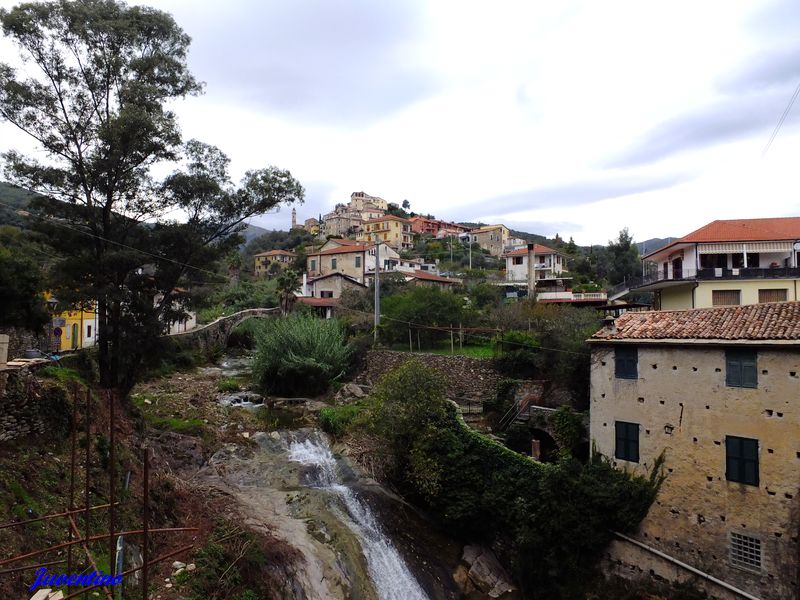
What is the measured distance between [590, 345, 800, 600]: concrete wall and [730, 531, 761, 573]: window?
15 centimetres

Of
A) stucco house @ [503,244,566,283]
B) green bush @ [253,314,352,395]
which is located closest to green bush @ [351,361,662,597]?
green bush @ [253,314,352,395]

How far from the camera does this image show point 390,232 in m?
96.5

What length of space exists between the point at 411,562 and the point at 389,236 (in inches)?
3268

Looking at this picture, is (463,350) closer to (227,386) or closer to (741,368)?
(227,386)

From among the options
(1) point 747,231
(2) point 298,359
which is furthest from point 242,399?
(1) point 747,231

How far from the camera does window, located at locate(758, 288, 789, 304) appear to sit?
24750 millimetres

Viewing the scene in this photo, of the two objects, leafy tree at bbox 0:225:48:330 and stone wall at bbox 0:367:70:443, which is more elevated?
leafy tree at bbox 0:225:48:330

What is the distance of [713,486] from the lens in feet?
47.9

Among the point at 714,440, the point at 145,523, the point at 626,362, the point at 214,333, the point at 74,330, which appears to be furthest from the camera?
the point at 214,333

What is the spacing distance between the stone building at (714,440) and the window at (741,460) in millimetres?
29

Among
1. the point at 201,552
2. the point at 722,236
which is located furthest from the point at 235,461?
the point at 722,236

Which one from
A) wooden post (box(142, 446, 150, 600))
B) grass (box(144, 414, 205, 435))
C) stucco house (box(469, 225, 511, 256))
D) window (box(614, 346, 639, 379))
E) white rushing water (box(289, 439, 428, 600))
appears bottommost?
white rushing water (box(289, 439, 428, 600))

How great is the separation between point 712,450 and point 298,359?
22.0 metres

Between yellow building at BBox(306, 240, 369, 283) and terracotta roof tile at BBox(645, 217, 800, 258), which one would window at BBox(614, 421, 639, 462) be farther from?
yellow building at BBox(306, 240, 369, 283)
